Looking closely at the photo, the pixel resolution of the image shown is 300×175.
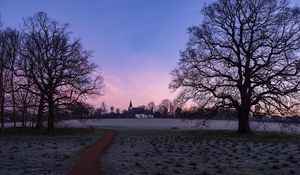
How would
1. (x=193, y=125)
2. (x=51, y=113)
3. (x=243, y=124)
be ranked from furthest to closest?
(x=193, y=125), (x=51, y=113), (x=243, y=124)

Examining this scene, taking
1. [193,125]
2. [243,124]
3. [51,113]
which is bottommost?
[193,125]

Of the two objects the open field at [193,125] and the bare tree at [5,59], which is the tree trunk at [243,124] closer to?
the open field at [193,125]

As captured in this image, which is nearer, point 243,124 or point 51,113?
point 243,124

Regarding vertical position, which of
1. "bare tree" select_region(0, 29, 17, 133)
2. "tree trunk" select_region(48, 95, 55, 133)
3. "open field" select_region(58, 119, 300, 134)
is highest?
"bare tree" select_region(0, 29, 17, 133)

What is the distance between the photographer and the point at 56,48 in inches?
2000

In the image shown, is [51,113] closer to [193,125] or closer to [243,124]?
[243,124]

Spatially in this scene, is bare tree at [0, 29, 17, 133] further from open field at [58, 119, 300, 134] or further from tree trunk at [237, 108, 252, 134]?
tree trunk at [237, 108, 252, 134]

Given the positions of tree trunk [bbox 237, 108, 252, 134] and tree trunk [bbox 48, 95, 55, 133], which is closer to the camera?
tree trunk [bbox 237, 108, 252, 134]

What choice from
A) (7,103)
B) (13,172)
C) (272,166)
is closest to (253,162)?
(272,166)

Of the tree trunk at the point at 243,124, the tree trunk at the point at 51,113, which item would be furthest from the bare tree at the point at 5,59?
the tree trunk at the point at 243,124

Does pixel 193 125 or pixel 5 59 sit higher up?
pixel 5 59

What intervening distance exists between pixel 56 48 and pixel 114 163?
3387 centimetres

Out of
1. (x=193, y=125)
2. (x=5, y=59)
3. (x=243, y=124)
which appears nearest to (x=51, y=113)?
(x=5, y=59)

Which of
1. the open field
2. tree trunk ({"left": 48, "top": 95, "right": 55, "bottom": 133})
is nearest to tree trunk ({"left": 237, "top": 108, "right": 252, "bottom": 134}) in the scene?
the open field
